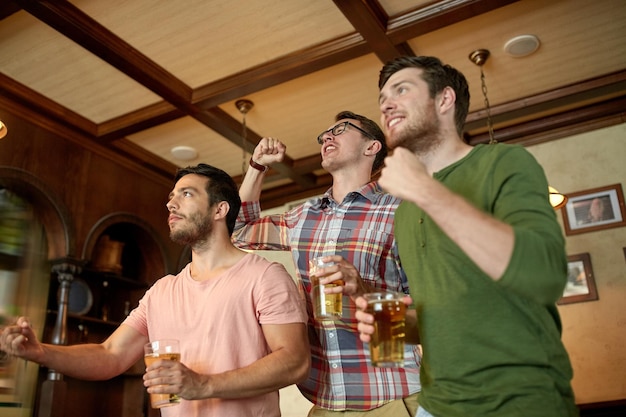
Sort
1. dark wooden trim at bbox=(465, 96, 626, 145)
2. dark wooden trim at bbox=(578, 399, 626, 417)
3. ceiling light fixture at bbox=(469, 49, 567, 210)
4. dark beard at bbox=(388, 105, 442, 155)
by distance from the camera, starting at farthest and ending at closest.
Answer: dark wooden trim at bbox=(465, 96, 626, 145) < ceiling light fixture at bbox=(469, 49, 567, 210) < dark wooden trim at bbox=(578, 399, 626, 417) < dark beard at bbox=(388, 105, 442, 155)

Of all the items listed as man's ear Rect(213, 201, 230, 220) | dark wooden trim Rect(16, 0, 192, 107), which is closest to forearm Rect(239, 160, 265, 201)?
man's ear Rect(213, 201, 230, 220)

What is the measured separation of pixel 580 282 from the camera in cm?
450

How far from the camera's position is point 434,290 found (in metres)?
1.31

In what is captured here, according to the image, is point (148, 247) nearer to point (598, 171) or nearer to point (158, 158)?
point (158, 158)

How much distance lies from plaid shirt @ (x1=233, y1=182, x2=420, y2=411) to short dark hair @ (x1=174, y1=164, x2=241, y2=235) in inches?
5.8

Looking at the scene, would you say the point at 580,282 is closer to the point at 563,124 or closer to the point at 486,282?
the point at 563,124

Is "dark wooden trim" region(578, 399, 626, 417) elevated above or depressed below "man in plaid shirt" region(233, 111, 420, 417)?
below

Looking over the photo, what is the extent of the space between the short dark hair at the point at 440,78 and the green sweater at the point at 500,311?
0.25 metres

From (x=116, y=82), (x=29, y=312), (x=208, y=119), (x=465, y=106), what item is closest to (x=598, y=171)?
(x=208, y=119)

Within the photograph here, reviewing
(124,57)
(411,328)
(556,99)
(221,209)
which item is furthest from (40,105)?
(556,99)

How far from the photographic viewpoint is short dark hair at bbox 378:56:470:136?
1.58 meters

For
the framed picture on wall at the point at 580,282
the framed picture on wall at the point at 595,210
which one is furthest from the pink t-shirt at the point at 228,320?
the framed picture on wall at the point at 595,210

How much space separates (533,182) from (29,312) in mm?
4528

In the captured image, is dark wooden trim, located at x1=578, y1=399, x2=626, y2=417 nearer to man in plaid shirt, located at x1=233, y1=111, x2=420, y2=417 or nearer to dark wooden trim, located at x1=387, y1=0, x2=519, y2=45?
man in plaid shirt, located at x1=233, y1=111, x2=420, y2=417
